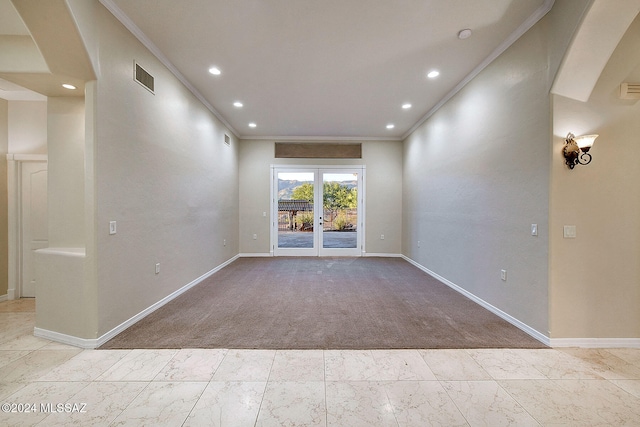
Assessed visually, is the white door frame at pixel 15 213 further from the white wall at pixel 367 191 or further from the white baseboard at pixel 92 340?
the white wall at pixel 367 191

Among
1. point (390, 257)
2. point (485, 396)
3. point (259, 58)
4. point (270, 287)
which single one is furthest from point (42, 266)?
point (390, 257)

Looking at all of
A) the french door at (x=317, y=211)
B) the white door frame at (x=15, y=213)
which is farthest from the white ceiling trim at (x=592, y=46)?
the white door frame at (x=15, y=213)

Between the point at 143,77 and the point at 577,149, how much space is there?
14.6ft

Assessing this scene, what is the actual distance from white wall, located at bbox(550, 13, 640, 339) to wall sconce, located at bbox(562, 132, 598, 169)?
1.9 inches

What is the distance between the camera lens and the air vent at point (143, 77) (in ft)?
8.94

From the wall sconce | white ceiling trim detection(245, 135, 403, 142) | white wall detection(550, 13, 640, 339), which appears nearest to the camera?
the wall sconce

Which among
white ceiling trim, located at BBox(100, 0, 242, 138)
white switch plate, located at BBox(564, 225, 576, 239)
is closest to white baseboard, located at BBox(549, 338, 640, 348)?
white switch plate, located at BBox(564, 225, 576, 239)

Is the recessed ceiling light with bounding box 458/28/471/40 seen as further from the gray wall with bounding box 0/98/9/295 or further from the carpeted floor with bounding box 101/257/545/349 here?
the gray wall with bounding box 0/98/9/295

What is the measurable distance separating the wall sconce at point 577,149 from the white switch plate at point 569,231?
0.55 metres

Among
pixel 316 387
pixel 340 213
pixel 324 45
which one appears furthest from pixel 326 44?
pixel 340 213

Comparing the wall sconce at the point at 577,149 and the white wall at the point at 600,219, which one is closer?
the wall sconce at the point at 577,149

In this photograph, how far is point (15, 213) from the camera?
11.2 ft

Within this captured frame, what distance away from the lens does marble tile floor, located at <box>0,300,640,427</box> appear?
1.56 meters

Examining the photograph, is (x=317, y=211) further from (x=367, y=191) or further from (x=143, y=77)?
(x=143, y=77)
